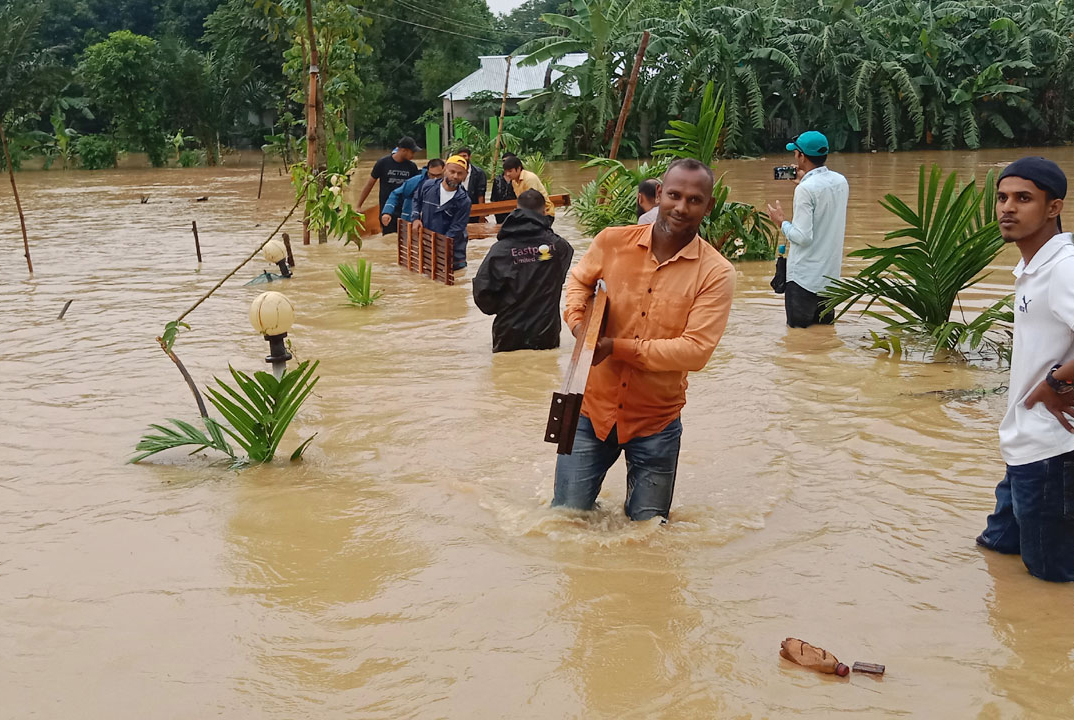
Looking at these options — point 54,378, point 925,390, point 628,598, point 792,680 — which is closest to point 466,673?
point 628,598

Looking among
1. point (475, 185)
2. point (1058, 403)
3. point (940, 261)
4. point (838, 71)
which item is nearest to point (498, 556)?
point (1058, 403)

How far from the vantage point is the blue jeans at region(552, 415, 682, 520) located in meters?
4.37

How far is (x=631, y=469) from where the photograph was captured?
14.9 feet

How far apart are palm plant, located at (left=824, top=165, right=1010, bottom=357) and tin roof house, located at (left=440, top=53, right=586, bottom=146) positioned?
1103 inches

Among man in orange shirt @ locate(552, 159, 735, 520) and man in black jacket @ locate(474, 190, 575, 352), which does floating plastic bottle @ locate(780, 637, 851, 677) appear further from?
man in black jacket @ locate(474, 190, 575, 352)

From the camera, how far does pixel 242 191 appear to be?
2447 cm

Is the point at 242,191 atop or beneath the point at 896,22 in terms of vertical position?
beneath

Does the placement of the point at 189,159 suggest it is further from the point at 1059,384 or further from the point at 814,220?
the point at 1059,384

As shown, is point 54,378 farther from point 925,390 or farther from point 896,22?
point 896,22

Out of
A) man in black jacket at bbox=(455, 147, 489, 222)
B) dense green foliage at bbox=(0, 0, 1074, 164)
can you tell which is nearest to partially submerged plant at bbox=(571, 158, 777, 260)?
man in black jacket at bbox=(455, 147, 489, 222)

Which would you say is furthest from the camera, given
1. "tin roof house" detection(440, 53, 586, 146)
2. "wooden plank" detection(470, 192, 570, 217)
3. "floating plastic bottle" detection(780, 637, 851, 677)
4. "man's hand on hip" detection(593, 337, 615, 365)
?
"tin roof house" detection(440, 53, 586, 146)

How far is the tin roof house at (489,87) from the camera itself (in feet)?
115

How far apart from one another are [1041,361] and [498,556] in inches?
89.0

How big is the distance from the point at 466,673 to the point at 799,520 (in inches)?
78.7
